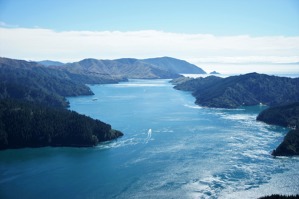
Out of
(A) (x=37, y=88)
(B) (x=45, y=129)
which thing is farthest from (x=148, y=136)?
(A) (x=37, y=88)

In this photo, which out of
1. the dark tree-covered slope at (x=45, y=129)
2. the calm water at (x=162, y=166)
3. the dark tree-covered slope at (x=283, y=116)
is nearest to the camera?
the calm water at (x=162, y=166)

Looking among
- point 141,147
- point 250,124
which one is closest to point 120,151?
point 141,147

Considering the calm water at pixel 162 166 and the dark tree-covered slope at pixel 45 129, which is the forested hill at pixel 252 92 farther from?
the dark tree-covered slope at pixel 45 129

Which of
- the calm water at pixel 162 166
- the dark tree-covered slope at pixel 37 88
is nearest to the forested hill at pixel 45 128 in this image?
the calm water at pixel 162 166

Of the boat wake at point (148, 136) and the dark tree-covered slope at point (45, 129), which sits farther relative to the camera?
the boat wake at point (148, 136)

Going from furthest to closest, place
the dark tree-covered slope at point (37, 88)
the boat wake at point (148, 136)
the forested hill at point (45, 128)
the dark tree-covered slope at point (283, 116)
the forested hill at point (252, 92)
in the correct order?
the forested hill at point (252, 92) < the dark tree-covered slope at point (37, 88) < the dark tree-covered slope at point (283, 116) < the boat wake at point (148, 136) < the forested hill at point (45, 128)
